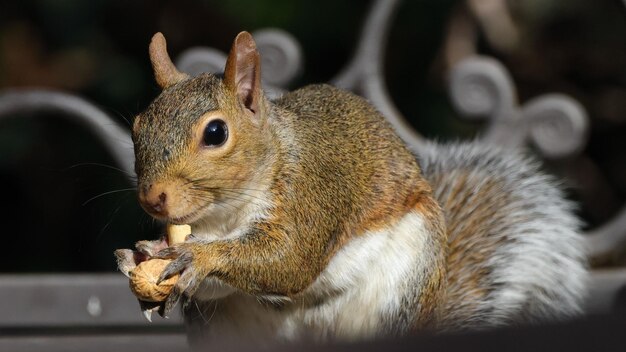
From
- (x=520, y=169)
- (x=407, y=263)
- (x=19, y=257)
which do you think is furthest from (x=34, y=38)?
(x=407, y=263)

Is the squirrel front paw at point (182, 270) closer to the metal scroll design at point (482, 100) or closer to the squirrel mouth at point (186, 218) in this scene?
the squirrel mouth at point (186, 218)

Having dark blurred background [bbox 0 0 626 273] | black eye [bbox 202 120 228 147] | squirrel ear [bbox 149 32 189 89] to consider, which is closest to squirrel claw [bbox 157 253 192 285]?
black eye [bbox 202 120 228 147]

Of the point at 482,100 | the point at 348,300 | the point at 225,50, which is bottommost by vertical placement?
the point at 348,300

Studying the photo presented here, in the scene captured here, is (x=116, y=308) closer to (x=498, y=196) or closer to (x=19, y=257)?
(x=498, y=196)

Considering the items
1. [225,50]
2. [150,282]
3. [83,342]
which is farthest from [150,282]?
[225,50]

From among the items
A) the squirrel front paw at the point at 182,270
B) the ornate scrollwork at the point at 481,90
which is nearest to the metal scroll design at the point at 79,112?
the ornate scrollwork at the point at 481,90

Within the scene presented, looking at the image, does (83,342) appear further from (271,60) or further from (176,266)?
(271,60)
